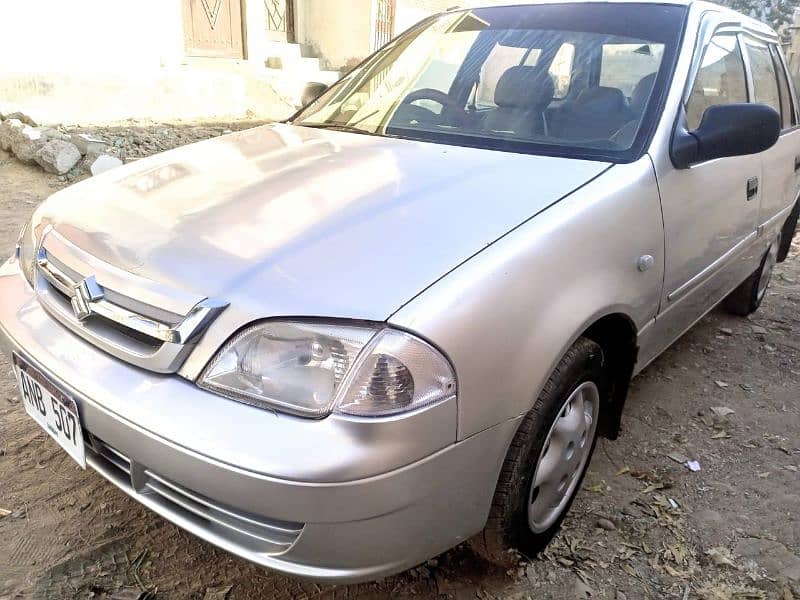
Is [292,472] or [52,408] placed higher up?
[292,472]

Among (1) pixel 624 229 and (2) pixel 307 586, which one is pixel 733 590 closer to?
(1) pixel 624 229

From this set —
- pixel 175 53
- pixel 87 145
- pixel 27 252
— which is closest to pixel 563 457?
pixel 27 252

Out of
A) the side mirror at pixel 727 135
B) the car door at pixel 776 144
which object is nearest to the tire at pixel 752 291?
the car door at pixel 776 144

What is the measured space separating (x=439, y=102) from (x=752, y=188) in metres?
1.42

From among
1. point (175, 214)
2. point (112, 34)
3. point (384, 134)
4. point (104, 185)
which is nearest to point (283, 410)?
point (175, 214)

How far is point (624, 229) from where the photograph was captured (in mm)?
1839

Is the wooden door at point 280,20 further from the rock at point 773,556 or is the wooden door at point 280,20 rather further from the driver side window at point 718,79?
the rock at point 773,556

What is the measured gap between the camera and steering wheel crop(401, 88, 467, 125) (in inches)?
95.9

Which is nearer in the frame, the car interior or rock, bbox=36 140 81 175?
the car interior

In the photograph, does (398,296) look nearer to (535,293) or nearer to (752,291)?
(535,293)

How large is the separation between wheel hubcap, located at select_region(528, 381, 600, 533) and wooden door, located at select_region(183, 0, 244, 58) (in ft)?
26.9

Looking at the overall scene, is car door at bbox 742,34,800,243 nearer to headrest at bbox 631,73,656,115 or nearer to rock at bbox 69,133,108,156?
headrest at bbox 631,73,656,115

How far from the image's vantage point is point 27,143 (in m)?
6.13

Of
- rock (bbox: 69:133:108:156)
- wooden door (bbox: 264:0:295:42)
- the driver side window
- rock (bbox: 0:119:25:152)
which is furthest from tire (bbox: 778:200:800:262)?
wooden door (bbox: 264:0:295:42)
